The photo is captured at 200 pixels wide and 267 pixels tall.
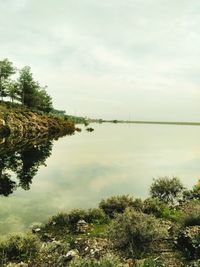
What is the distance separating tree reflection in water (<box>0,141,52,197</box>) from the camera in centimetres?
2237

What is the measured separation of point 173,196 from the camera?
19047 millimetres

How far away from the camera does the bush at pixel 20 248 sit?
31.8 feet

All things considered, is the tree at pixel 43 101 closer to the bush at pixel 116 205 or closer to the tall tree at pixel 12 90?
the tall tree at pixel 12 90

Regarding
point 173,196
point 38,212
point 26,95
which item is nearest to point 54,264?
point 38,212

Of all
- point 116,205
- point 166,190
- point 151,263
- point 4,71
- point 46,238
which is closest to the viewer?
point 151,263

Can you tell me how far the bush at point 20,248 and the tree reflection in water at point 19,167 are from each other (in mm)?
9526

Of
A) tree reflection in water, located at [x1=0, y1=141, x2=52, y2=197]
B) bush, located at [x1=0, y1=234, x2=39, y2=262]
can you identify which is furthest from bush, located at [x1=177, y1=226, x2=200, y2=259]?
tree reflection in water, located at [x1=0, y1=141, x2=52, y2=197]

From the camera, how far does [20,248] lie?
988cm

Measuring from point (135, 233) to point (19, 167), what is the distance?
2114 cm

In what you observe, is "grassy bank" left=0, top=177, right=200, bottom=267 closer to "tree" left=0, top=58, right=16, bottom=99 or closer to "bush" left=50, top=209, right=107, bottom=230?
"bush" left=50, top=209, right=107, bottom=230

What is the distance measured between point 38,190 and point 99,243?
11.0 metres

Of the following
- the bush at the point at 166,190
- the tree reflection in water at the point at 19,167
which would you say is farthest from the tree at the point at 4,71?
the bush at the point at 166,190

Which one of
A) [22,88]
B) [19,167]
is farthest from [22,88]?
[19,167]

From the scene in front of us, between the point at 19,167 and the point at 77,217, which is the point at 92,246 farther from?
the point at 19,167
